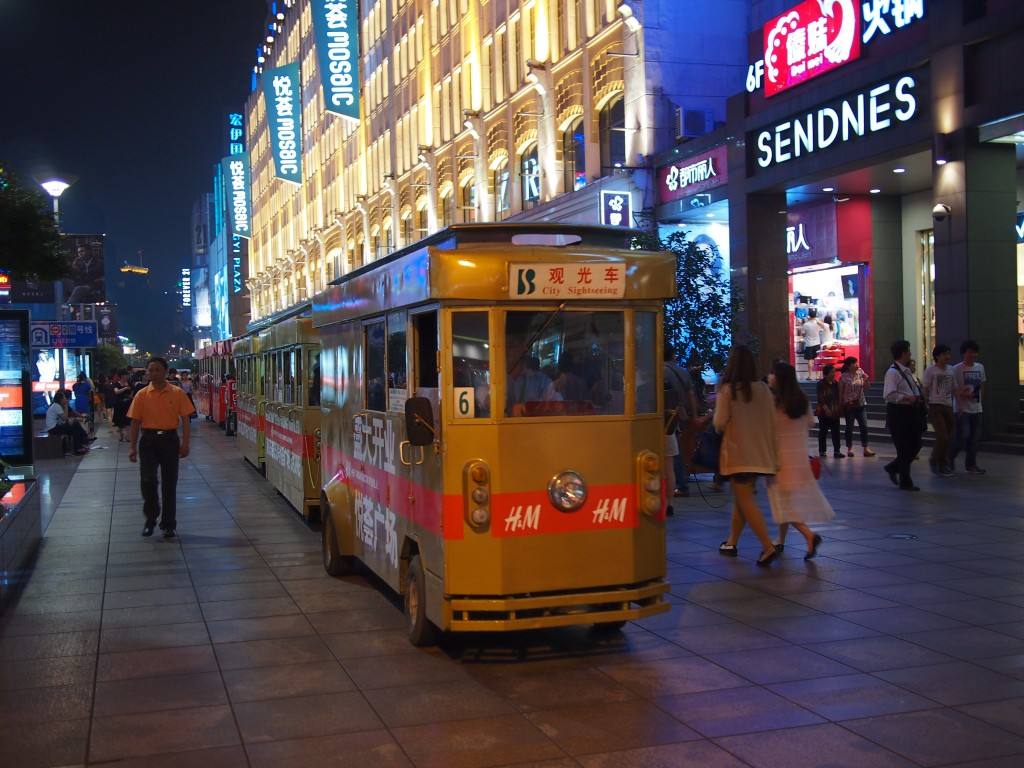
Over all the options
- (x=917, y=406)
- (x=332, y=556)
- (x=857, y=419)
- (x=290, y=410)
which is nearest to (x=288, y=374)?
(x=290, y=410)

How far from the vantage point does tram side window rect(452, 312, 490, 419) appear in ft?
20.2

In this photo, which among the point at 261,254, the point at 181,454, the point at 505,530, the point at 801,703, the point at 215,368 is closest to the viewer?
the point at 801,703

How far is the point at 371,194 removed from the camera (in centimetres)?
5062

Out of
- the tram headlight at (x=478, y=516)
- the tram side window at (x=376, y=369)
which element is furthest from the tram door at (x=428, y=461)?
the tram side window at (x=376, y=369)

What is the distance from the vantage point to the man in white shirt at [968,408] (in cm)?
1455

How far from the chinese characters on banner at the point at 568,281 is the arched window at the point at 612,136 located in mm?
21925

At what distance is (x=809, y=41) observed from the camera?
71.4ft

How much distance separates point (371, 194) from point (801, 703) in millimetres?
47270

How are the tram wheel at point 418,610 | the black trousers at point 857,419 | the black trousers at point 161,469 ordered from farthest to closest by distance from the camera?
the black trousers at point 857,419, the black trousers at point 161,469, the tram wheel at point 418,610

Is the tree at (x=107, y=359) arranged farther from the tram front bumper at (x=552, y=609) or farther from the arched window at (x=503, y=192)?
the tram front bumper at (x=552, y=609)

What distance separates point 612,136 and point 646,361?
75.4 ft

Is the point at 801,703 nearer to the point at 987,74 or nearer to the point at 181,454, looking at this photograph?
the point at 181,454

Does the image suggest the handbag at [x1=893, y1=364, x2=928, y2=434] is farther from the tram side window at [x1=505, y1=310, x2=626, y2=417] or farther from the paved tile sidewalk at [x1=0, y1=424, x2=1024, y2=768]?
the tram side window at [x1=505, y1=310, x2=626, y2=417]

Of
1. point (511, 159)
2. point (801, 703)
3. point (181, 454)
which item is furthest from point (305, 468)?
point (511, 159)
